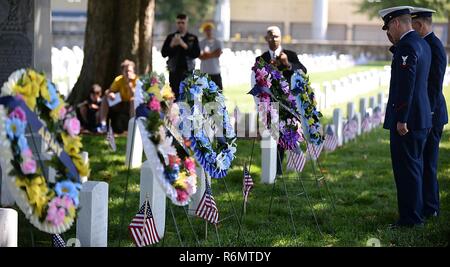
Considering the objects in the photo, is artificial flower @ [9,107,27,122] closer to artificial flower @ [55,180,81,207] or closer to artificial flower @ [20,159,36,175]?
artificial flower @ [20,159,36,175]

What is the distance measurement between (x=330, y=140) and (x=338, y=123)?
3.10 feet

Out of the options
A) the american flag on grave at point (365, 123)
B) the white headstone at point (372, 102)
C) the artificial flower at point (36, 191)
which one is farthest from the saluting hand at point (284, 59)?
the white headstone at point (372, 102)

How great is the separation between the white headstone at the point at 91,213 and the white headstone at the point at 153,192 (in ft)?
3.08

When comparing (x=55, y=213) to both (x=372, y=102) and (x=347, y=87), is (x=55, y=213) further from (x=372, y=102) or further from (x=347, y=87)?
(x=347, y=87)

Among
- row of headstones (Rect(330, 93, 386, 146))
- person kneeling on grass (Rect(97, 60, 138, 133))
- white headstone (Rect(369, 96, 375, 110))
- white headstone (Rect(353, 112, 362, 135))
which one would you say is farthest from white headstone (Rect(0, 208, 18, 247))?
white headstone (Rect(369, 96, 375, 110))

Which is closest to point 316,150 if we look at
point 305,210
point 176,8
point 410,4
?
point 305,210

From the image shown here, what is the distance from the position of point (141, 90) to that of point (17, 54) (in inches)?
171

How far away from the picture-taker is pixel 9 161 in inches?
222

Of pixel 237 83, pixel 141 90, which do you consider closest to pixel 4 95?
pixel 141 90

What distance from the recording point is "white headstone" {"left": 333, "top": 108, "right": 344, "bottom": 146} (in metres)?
14.5

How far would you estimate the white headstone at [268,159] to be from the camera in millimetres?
11086

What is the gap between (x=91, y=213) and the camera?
6934 millimetres

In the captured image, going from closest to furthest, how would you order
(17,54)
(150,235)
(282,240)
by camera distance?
(150,235) < (282,240) < (17,54)
